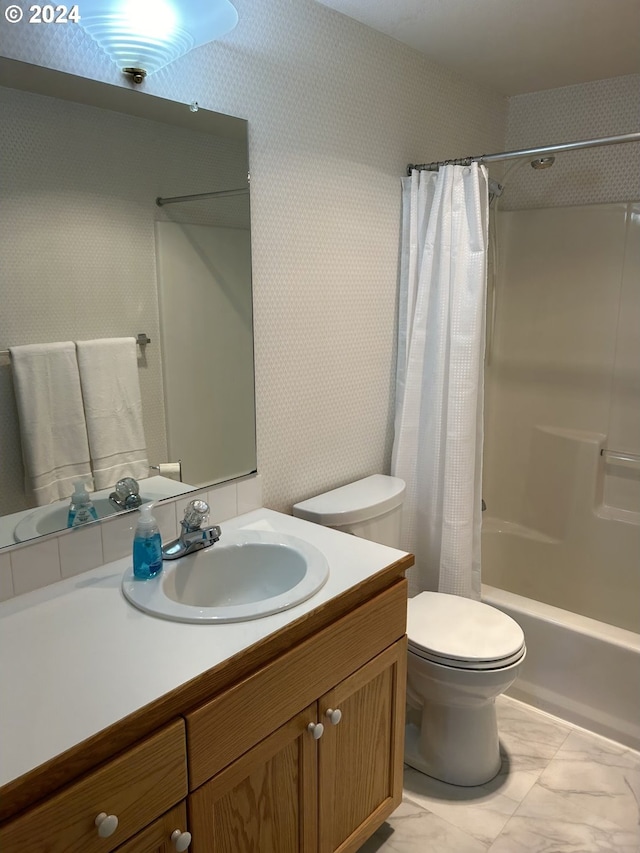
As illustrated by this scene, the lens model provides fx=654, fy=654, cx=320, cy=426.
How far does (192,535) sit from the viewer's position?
1.57 m

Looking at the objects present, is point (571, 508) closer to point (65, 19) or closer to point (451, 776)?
point (451, 776)

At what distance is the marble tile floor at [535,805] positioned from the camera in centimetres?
179

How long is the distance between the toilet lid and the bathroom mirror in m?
0.71

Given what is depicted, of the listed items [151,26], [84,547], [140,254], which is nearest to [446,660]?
[84,547]

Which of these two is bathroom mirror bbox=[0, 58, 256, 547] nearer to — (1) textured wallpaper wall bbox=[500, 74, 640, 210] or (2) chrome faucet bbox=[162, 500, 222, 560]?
(2) chrome faucet bbox=[162, 500, 222, 560]

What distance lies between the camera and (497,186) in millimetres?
2422

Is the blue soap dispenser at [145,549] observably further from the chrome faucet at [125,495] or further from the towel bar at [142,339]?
the towel bar at [142,339]

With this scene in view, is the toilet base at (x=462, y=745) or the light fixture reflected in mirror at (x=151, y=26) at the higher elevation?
the light fixture reflected in mirror at (x=151, y=26)

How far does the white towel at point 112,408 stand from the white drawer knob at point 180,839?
2.43ft

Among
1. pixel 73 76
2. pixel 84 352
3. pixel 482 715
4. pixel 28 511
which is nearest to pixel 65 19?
pixel 73 76

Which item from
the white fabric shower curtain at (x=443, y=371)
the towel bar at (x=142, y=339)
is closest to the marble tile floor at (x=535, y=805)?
the white fabric shower curtain at (x=443, y=371)

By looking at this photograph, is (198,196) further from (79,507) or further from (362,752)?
(362,752)

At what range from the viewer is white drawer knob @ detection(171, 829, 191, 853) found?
1.11 meters

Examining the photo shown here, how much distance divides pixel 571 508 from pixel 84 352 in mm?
2241
